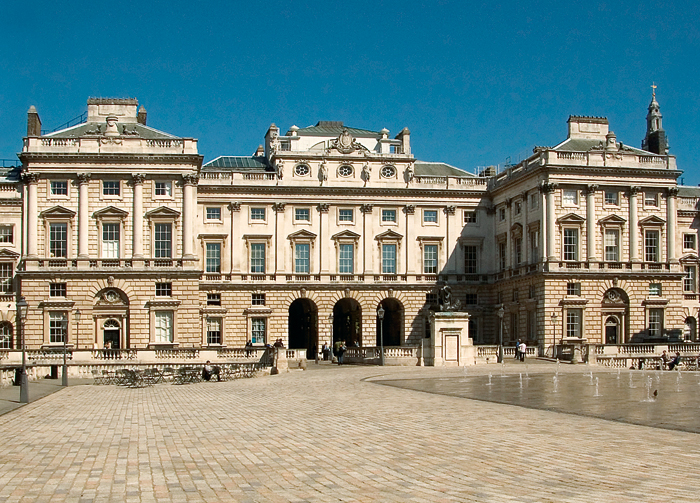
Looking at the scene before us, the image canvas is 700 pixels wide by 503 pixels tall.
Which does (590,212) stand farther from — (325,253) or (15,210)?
(15,210)

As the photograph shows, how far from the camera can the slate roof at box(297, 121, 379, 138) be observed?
72.6 metres

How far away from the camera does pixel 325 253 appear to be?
69.1 metres

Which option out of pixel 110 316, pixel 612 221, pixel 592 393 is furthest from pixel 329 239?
pixel 592 393

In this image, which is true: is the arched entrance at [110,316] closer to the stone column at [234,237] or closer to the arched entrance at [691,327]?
the stone column at [234,237]

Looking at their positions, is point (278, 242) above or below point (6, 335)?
above

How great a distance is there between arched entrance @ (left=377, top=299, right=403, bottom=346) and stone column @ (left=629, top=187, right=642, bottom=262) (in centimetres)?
1780

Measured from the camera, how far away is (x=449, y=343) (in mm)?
51781

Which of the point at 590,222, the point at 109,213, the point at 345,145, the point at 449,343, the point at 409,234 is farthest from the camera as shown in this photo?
the point at 409,234

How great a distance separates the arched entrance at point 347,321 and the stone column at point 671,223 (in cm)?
2299

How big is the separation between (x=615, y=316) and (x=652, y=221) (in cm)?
719

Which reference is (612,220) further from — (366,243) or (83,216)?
(83,216)

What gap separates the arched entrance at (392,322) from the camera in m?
70.6

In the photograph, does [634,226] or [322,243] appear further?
[322,243]

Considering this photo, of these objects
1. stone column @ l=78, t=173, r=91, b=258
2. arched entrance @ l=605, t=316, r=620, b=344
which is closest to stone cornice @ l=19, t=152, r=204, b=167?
stone column @ l=78, t=173, r=91, b=258
